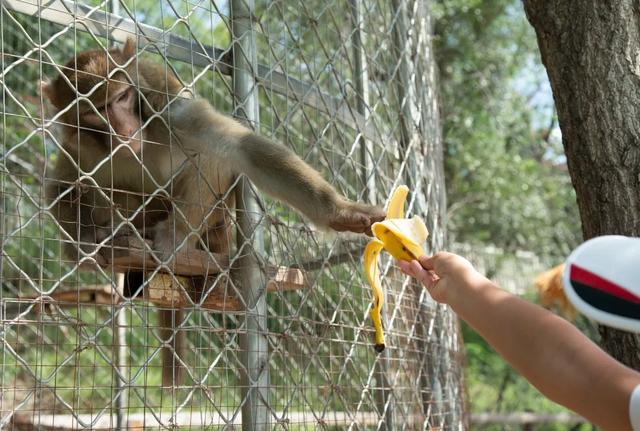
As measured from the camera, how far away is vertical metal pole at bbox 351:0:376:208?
3889 millimetres

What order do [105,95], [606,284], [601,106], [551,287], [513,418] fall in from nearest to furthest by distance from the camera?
[606,284], [601,106], [105,95], [551,287], [513,418]

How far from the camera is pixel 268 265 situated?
3.17 m

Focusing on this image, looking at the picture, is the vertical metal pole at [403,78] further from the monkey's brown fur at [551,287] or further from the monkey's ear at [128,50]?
the monkey's brown fur at [551,287]

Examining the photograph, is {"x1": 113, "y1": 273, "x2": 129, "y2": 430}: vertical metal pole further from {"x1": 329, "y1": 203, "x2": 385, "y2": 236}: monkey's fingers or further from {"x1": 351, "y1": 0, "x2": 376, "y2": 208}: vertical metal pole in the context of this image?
{"x1": 351, "y1": 0, "x2": 376, "y2": 208}: vertical metal pole

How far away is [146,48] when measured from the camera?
296 centimetres

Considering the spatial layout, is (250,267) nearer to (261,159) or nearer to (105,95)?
(261,159)

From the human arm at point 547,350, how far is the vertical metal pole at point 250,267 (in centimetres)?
125

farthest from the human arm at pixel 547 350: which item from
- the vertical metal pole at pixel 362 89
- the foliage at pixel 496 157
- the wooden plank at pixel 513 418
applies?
the foliage at pixel 496 157

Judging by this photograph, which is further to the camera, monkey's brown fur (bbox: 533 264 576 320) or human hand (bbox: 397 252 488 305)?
monkey's brown fur (bbox: 533 264 576 320)

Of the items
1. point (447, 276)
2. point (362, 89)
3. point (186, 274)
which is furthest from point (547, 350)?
point (362, 89)

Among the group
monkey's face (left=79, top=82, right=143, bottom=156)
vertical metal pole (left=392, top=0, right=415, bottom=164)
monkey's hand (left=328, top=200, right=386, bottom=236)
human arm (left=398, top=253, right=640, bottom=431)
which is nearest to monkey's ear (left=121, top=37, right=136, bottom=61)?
monkey's face (left=79, top=82, right=143, bottom=156)

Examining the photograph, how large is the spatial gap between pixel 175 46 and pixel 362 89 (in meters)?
1.44

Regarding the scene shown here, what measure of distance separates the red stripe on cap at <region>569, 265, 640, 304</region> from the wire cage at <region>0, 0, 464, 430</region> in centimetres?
156

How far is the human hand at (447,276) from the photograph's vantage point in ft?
6.15
